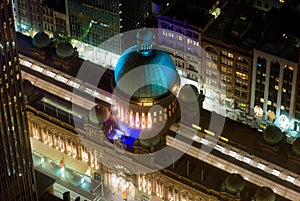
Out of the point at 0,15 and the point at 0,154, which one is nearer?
the point at 0,15

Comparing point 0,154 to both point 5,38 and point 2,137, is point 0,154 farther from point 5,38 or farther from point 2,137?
point 5,38

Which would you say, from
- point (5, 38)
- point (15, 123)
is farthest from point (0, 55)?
point (15, 123)

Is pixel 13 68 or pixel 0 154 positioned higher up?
pixel 13 68

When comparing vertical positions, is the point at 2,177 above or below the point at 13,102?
below

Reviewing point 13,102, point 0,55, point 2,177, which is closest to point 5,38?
point 0,55

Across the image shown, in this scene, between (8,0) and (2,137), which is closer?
(8,0)

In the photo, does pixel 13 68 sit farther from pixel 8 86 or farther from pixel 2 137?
pixel 2 137

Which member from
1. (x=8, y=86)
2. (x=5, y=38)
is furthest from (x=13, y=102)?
(x=5, y=38)

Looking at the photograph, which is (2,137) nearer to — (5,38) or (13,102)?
(13,102)
